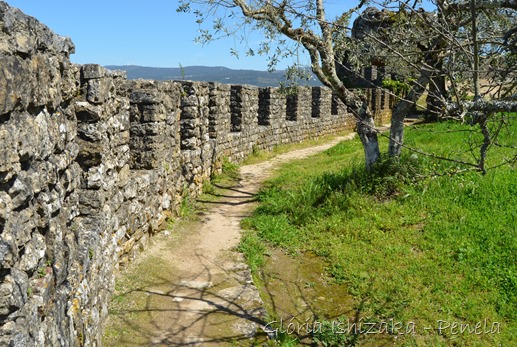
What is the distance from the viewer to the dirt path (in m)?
4.38

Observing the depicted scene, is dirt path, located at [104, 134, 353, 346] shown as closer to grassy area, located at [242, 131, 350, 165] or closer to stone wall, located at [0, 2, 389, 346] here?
stone wall, located at [0, 2, 389, 346]

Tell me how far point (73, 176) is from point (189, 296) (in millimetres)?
2018

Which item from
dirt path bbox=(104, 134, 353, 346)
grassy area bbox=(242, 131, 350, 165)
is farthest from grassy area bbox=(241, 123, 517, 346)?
grassy area bbox=(242, 131, 350, 165)

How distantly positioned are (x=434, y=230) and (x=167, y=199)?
383 cm

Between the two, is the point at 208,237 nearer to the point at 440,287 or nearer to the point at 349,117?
the point at 440,287

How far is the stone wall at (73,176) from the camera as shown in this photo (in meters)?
2.48

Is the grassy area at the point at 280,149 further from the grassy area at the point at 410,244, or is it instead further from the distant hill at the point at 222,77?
the grassy area at the point at 410,244

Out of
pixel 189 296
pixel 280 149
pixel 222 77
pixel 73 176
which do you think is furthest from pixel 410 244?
pixel 222 77

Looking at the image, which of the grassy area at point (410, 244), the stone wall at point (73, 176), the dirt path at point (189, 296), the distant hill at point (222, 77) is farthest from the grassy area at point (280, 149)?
the dirt path at point (189, 296)

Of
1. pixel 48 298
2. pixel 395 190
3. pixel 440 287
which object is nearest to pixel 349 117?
pixel 395 190

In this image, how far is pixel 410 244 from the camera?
6465 mm

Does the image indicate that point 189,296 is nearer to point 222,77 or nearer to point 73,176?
point 73,176

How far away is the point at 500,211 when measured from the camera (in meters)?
6.73

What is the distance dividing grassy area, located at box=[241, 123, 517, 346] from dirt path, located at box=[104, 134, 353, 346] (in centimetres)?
52
